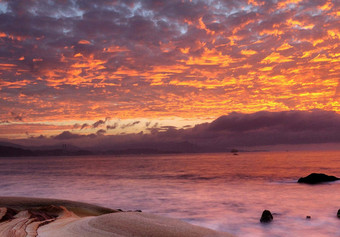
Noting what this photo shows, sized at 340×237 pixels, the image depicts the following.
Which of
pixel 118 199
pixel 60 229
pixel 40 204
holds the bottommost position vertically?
pixel 118 199

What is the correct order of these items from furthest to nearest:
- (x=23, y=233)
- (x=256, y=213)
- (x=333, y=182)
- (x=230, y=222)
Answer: (x=333, y=182)
(x=256, y=213)
(x=230, y=222)
(x=23, y=233)

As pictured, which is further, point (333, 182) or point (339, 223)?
point (333, 182)

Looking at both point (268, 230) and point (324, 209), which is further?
point (324, 209)

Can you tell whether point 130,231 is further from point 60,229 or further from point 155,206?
point 155,206

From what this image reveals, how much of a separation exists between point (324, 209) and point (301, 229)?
6.47 meters

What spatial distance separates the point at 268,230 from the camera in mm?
13469

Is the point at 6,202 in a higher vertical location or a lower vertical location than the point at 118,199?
higher

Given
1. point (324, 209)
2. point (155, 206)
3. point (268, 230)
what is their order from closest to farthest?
1. point (268, 230)
2. point (324, 209)
3. point (155, 206)

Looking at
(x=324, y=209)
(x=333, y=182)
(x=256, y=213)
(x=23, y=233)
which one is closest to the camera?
(x=23, y=233)

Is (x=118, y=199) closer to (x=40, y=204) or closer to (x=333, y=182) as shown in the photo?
(x=40, y=204)

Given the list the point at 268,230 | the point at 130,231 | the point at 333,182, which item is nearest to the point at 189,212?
A: the point at 268,230

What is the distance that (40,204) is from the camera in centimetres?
1505

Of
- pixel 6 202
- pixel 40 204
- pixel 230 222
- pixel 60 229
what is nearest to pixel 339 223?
pixel 230 222

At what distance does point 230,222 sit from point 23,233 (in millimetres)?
11958
